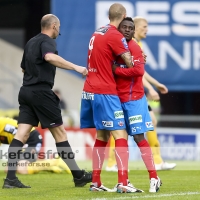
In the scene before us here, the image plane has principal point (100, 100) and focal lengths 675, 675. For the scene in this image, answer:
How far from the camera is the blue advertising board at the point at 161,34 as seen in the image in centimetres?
1667

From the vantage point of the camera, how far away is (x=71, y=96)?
19141 mm

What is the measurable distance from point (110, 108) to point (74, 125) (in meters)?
9.27

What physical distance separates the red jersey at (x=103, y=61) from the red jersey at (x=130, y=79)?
104 millimetres

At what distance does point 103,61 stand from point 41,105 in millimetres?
1051

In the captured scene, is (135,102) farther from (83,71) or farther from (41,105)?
(41,105)

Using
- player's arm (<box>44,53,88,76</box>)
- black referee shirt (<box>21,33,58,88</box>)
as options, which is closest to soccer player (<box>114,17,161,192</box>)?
player's arm (<box>44,53,88,76</box>)

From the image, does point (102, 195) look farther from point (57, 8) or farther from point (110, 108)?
point (57, 8)

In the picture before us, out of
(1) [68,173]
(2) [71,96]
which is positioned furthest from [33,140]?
(2) [71,96]

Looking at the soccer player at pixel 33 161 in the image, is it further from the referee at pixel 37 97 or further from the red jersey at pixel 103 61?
the red jersey at pixel 103 61

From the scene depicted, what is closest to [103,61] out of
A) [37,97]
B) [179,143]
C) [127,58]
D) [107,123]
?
[127,58]

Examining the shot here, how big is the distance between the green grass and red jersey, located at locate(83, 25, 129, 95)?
1.18 metres

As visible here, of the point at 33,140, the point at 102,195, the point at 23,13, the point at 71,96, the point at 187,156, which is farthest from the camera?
the point at 23,13

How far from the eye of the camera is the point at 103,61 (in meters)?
7.55

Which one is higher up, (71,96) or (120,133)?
(71,96)
